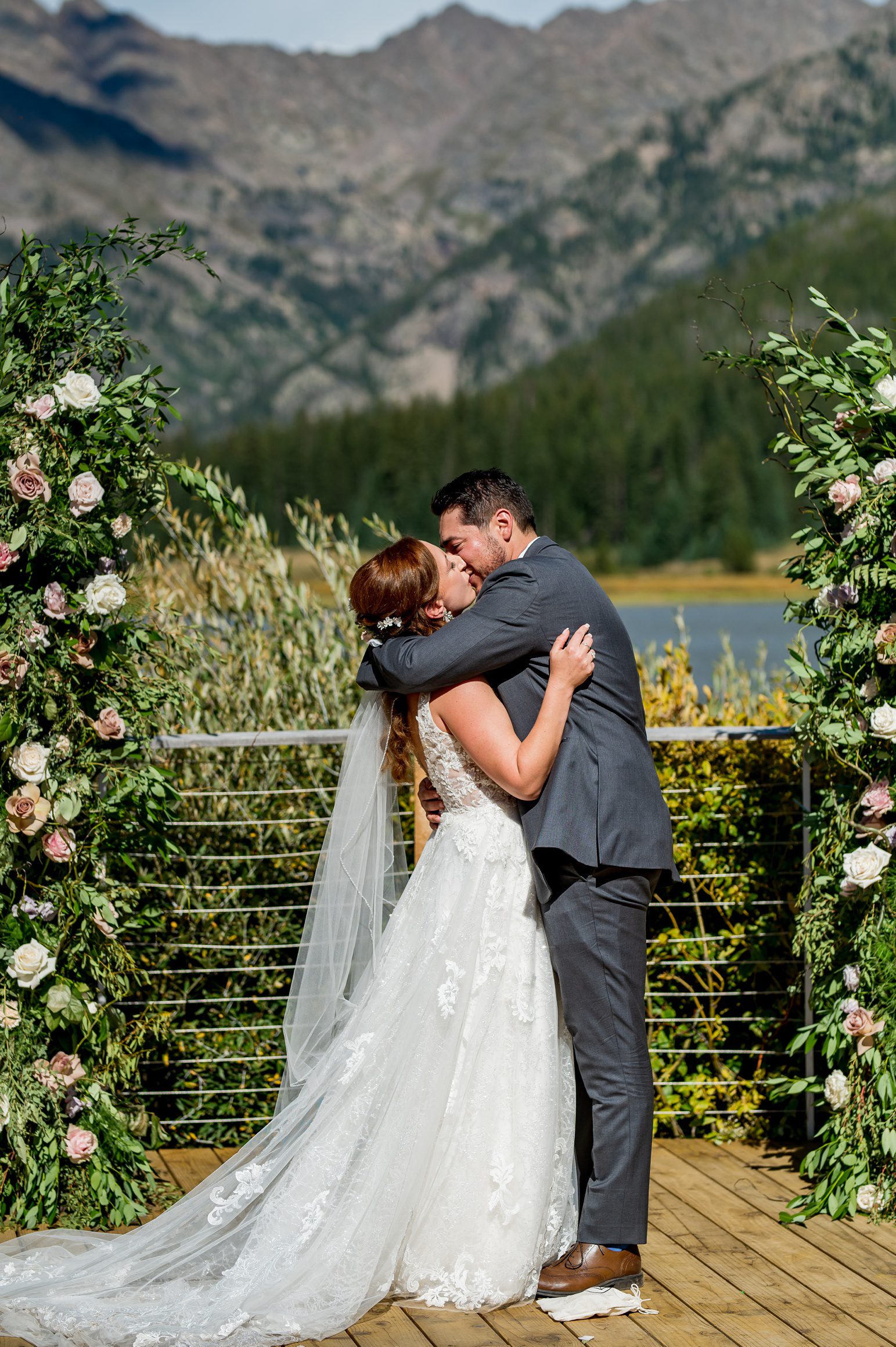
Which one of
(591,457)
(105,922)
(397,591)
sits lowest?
(105,922)

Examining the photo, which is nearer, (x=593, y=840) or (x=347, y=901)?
(x=593, y=840)

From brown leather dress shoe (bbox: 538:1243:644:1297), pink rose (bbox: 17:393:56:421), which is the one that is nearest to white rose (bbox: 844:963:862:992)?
brown leather dress shoe (bbox: 538:1243:644:1297)

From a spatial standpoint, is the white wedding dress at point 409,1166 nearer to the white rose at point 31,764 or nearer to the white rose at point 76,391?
the white rose at point 31,764

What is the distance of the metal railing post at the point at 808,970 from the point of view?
3.79 m

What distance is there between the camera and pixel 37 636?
3.37 metres

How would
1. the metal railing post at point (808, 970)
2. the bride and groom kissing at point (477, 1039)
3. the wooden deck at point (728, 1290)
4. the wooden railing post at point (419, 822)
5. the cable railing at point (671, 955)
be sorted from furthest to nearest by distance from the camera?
the cable railing at point (671, 955), the metal railing post at point (808, 970), the wooden railing post at point (419, 822), the bride and groom kissing at point (477, 1039), the wooden deck at point (728, 1290)

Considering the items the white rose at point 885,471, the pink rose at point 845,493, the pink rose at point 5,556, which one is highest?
the white rose at point 885,471

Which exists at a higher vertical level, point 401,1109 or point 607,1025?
point 607,1025

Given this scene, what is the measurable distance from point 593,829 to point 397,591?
0.72 metres

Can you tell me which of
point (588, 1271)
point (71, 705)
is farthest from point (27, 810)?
point (588, 1271)

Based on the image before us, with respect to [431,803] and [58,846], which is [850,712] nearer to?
[431,803]

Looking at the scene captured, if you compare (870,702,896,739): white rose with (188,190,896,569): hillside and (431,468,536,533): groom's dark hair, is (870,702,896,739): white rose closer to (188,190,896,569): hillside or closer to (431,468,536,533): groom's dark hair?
(431,468,536,533): groom's dark hair

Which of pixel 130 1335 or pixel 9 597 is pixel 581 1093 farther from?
pixel 9 597

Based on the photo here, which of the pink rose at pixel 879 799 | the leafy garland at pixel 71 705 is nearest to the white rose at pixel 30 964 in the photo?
the leafy garland at pixel 71 705
